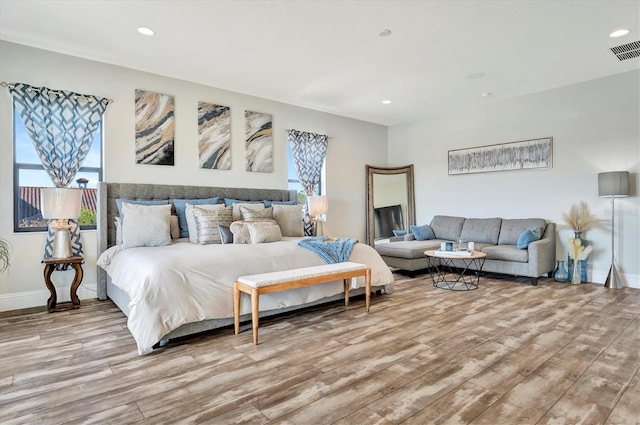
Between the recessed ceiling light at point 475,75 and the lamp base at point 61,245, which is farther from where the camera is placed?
the recessed ceiling light at point 475,75

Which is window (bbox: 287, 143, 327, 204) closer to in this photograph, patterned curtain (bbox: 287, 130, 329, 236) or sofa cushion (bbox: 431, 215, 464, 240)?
patterned curtain (bbox: 287, 130, 329, 236)

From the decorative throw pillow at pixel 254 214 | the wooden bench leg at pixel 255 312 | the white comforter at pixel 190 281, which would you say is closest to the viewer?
the white comforter at pixel 190 281

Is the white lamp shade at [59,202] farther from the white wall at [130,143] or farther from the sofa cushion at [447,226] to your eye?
the sofa cushion at [447,226]

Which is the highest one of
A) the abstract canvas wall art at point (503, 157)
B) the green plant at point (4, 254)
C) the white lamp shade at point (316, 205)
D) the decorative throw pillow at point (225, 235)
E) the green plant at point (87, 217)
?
the abstract canvas wall art at point (503, 157)

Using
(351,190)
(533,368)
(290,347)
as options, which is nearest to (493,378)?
(533,368)

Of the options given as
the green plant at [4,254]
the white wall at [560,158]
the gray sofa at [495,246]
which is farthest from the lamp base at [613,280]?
the green plant at [4,254]

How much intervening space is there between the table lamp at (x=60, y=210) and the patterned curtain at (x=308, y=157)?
10.4 ft

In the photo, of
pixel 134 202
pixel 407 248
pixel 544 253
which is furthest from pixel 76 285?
pixel 544 253

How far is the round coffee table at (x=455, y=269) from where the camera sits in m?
4.52

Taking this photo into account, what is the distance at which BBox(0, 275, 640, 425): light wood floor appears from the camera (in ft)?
5.94

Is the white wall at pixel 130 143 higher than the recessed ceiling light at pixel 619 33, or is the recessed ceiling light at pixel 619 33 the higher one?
the recessed ceiling light at pixel 619 33

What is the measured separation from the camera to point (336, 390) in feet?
6.67

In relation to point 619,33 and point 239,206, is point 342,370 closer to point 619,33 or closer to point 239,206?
point 239,206

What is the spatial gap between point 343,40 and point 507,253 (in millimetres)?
3619
